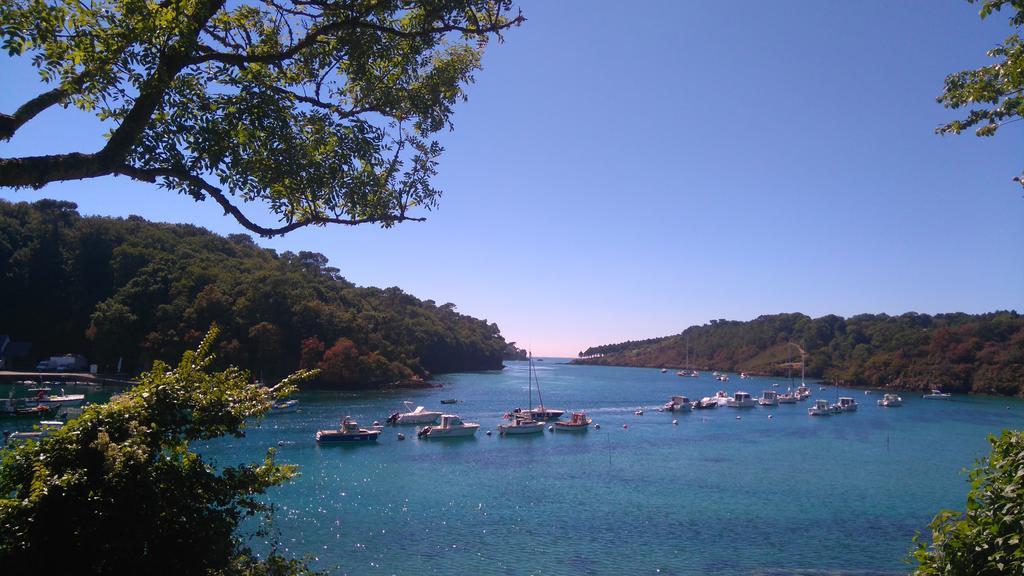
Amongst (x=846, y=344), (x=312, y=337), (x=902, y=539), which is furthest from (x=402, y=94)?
(x=846, y=344)

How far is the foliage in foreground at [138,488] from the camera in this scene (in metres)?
3.94

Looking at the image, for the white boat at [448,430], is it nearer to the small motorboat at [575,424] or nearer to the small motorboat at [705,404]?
the small motorboat at [575,424]

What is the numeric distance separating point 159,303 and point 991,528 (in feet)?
242

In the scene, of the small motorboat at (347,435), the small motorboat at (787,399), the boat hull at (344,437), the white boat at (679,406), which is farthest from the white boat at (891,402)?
the boat hull at (344,437)

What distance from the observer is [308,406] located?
178 ft

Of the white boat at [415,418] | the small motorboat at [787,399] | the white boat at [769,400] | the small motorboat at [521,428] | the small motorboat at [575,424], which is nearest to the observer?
the small motorboat at [521,428]

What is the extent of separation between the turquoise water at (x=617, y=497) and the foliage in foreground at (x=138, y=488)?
19.5ft

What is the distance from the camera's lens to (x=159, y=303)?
64812 millimetres

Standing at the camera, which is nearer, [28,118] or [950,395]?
[28,118]

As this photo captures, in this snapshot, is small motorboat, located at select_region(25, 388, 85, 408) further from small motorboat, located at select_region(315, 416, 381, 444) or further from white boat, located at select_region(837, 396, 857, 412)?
white boat, located at select_region(837, 396, 857, 412)

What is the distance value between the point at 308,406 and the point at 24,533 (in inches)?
2100

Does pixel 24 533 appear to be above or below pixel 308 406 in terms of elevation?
above

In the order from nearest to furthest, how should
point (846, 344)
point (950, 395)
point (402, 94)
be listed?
point (402, 94), point (950, 395), point (846, 344)

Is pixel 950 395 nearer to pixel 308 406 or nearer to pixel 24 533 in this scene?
pixel 308 406
